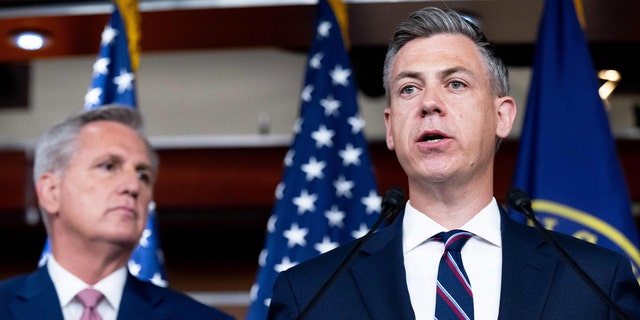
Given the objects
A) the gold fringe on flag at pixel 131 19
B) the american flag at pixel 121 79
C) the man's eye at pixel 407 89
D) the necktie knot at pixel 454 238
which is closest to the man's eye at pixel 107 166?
the american flag at pixel 121 79

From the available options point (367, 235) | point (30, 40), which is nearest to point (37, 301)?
point (367, 235)

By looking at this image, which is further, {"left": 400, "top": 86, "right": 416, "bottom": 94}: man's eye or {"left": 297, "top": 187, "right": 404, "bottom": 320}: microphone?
{"left": 400, "top": 86, "right": 416, "bottom": 94}: man's eye

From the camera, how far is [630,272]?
6.15ft

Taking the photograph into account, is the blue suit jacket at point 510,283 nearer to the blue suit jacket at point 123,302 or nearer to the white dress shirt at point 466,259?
the white dress shirt at point 466,259

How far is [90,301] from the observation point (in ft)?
8.52

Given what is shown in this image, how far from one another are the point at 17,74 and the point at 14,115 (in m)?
0.25

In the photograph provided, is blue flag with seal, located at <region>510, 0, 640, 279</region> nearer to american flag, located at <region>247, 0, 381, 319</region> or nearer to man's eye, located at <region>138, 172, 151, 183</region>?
american flag, located at <region>247, 0, 381, 319</region>

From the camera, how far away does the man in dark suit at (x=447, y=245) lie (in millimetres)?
1833

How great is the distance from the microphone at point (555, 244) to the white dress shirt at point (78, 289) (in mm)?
1206

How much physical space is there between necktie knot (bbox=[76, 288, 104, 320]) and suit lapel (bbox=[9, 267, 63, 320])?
0.20 ft

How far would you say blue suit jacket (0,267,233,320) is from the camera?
8.39 feet

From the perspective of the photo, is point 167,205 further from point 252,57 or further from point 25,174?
point 252,57

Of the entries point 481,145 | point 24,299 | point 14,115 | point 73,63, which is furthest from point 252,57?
point 481,145

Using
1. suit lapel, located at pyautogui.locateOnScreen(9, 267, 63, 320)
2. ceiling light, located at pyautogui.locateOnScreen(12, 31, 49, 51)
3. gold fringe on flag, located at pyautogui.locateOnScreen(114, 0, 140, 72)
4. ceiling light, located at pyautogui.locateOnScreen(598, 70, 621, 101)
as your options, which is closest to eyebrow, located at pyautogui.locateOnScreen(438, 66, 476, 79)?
suit lapel, located at pyautogui.locateOnScreen(9, 267, 63, 320)
